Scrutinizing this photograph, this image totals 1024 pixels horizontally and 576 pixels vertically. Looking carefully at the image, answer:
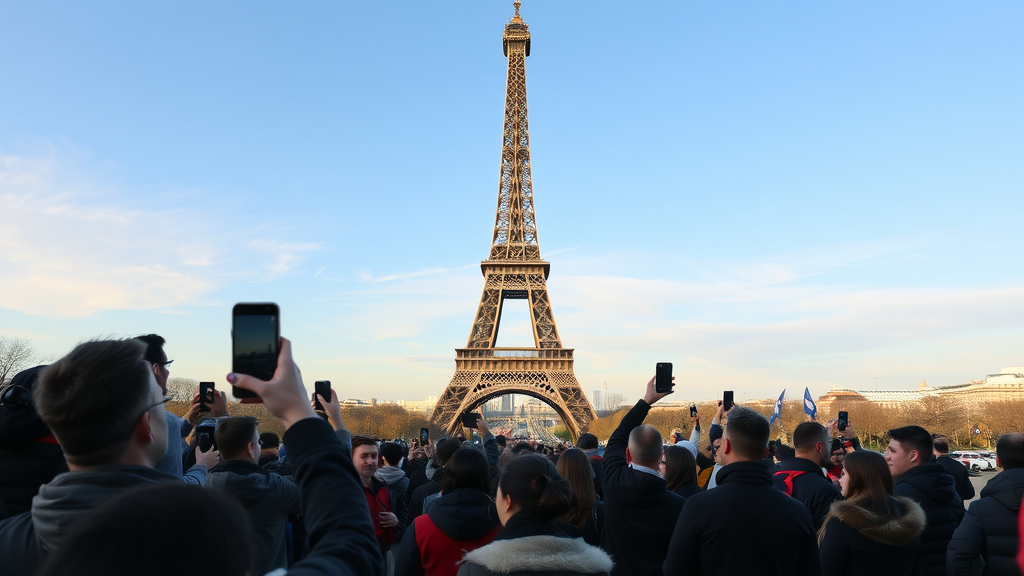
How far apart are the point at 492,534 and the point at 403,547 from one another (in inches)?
19.8

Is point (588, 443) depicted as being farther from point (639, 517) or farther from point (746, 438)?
point (746, 438)

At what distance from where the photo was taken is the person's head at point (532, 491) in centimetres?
338

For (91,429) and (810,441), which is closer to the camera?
(91,429)

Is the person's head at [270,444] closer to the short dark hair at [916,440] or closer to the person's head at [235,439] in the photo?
the person's head at [235,439]

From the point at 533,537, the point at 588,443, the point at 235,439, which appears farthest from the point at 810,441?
the point at 235,439

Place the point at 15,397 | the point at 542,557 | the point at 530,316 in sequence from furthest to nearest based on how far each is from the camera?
1. the point at 530,316
2. the point at 15,397
3. the point at 542,557

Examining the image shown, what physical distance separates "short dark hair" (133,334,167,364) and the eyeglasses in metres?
0.57

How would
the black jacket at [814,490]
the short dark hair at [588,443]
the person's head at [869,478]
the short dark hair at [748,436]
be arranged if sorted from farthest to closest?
the short dark hair at [588,443]
the black jacket at [814,490]
the person's head at [869,478]
the short dark hair at [748,436]

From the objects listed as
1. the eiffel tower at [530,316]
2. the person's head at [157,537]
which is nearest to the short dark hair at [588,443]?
the person's head at [157,537]

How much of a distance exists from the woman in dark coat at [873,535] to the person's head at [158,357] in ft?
12.3

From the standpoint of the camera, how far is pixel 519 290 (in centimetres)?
5134

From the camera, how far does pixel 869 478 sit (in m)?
4.34

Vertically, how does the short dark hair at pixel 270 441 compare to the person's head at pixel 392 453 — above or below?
above

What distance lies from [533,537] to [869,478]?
7.60 ft
